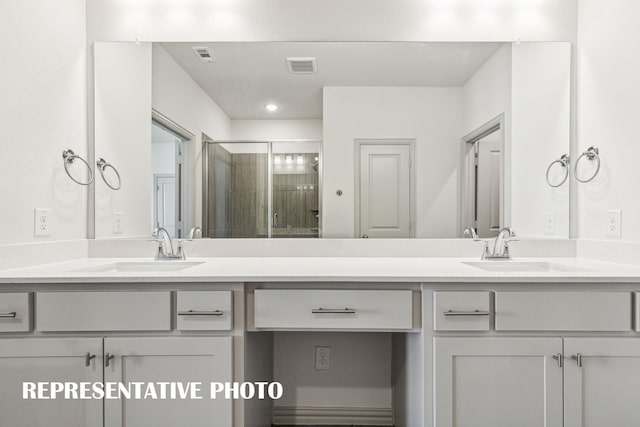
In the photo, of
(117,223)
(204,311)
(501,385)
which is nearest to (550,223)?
(501,385)

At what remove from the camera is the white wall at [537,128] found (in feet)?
6.39

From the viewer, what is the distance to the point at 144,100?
1974 mm

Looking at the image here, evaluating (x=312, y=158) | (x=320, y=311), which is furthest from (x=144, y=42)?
(x=320, y=311)

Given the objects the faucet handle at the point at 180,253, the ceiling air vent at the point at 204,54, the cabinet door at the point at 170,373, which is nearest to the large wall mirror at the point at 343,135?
the ceiling air vent at the point at 204,54

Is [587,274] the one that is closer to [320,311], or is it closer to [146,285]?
[320,311]

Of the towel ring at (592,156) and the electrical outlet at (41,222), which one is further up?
the towel ring at (592,156)

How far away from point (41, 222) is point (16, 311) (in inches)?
18.7

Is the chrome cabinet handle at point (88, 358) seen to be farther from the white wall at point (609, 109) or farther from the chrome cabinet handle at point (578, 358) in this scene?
the white wall at point (609, 109)

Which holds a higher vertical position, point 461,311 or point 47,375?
point 461,311

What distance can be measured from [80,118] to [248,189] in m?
0.92

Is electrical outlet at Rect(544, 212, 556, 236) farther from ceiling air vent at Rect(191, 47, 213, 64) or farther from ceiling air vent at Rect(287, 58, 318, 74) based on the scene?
ceiling air vent at Rect(191, 47, 213, 64)

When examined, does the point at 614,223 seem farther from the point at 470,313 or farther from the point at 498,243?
the point at 470,313

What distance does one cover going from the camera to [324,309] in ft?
4.56

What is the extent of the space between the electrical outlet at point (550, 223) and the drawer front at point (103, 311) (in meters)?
1.84
